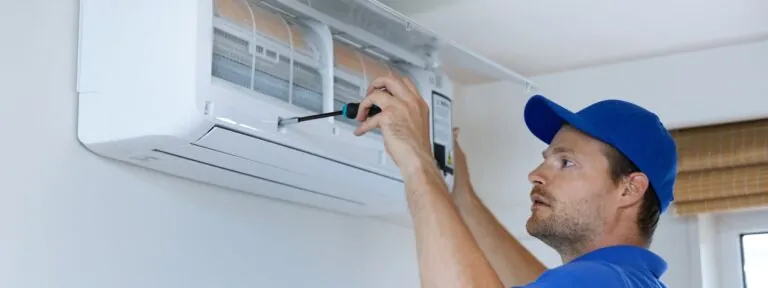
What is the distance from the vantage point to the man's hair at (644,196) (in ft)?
4.66

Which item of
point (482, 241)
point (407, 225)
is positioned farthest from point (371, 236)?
point (482, 241)

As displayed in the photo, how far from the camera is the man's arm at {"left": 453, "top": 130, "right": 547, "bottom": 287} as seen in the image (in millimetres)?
1797

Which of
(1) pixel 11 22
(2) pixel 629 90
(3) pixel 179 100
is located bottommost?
(3) pixel 179 100

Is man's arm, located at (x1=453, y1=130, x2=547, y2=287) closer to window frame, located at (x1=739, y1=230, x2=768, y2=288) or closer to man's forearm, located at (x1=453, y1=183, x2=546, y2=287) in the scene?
man's forearm, located at (x1=453, y1=183, x2=546, y2=287)

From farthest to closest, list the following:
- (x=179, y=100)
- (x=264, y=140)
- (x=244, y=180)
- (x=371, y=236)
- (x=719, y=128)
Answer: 1. (x=719, y=128)
2. (x=371, y=236)
3. (x=244, y=180)
4. (x=264, y=140)
5. (x=179, y=100)

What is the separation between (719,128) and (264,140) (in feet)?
4.46

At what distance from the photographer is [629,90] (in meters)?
2.49

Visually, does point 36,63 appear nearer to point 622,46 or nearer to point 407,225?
point 407,225

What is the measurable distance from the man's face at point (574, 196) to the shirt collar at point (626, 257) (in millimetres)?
45

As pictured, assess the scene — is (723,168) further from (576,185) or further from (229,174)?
(229,174)

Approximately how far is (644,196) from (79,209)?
33.2 inches

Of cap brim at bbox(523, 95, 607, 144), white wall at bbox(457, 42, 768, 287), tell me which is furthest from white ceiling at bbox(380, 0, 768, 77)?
cap brim at bbox(523, 95, 607, 144)

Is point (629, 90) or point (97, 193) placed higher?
point (629, 90)

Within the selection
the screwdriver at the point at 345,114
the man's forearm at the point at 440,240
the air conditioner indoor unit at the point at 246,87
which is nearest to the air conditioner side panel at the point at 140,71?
the air conditioner indoor unit at the point at 246,87
